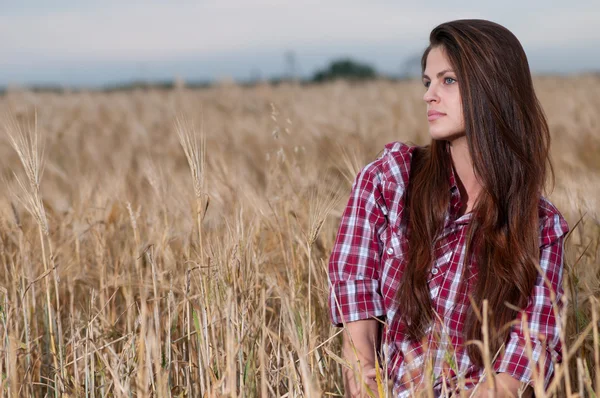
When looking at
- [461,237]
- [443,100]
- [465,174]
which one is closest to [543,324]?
[461,237]

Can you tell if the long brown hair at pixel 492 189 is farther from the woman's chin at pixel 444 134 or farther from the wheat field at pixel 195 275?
the wheat field at pixel 195 275

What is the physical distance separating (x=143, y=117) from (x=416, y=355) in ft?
14.9

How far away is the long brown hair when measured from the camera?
4.48 feet

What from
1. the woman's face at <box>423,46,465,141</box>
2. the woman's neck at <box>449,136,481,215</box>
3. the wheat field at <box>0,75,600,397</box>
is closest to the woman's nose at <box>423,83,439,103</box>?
the woman's face at <box>423,46,465,141</box>

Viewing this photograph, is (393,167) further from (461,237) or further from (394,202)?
(461,237)

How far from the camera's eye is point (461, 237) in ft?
4.72

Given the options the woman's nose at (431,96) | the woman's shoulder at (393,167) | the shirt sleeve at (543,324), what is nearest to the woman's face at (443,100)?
the woman's nose at (431,96)

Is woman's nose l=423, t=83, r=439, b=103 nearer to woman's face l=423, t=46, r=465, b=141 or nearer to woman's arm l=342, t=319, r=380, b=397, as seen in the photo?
woman's face l=423, t=46, r=465, b=141

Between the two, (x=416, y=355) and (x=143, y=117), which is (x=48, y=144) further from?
(x=416, y=355)

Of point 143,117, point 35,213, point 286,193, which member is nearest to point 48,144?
point 143,117

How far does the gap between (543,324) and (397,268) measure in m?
0.29

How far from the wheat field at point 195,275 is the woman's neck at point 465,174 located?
0.26 metres

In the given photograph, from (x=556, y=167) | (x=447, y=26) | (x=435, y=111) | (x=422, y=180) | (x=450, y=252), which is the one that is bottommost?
(x=556, y=167)

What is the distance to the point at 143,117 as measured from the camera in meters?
5.65
